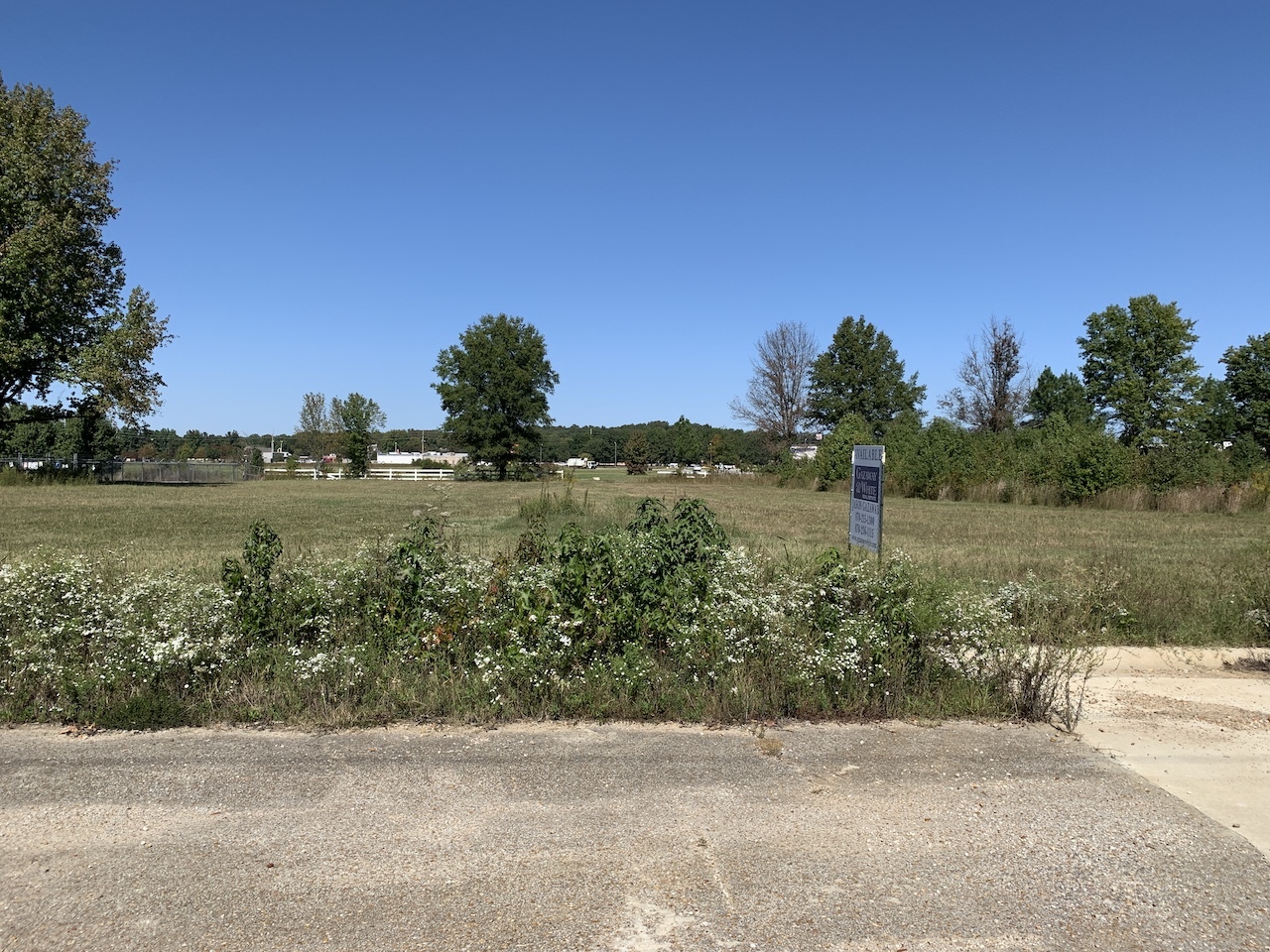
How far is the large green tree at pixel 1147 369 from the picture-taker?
50.7 meters

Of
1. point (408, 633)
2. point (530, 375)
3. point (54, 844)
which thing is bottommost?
point (54, 844)

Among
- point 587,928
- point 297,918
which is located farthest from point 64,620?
point 587,928

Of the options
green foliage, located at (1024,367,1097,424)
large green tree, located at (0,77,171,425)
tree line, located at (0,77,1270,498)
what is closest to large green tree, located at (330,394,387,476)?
tree line, located at (0,77,1270,498)

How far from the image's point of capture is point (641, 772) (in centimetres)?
385

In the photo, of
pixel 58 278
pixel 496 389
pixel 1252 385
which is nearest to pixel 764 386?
pixel 496 389

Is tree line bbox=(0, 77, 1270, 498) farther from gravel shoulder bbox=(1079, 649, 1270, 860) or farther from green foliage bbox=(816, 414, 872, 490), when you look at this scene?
gravel shoulder bbox=(1079, 649, 1270, 860)

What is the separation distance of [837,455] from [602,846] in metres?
41.3

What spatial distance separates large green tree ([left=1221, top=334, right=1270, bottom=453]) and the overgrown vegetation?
6841 centimetres

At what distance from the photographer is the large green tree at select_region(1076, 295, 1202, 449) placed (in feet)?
166

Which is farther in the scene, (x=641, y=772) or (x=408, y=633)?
(x=408, y=633)

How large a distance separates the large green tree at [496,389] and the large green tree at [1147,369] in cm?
4050

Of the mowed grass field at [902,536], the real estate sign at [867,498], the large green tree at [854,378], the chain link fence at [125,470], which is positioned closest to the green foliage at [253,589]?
the mowed grass field at [902,536]

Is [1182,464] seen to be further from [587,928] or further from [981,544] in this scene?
[587,928]

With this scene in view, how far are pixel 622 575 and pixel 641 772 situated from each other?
5.05 ft
